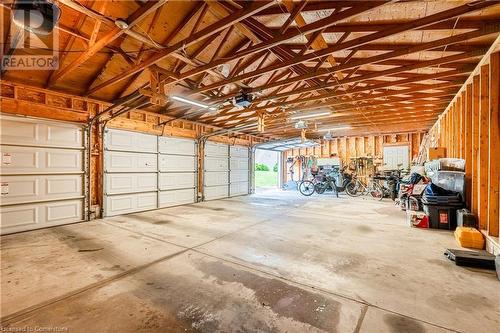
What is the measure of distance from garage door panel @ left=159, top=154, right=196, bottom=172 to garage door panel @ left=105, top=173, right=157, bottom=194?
0.49 meters

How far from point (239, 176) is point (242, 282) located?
8223mm

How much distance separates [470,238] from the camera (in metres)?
3.42

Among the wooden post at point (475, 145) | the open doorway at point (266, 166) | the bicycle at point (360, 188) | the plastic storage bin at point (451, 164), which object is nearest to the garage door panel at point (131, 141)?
the plastic storage bin at point (451, 164)

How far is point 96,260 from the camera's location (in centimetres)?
304

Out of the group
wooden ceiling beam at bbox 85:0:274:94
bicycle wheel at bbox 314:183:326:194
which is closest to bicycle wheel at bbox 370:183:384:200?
bicycle wheel at bbox 314:183:326:194

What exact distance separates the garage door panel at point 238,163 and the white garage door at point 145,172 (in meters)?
2.26

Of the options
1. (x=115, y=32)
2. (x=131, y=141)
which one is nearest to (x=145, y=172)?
(x=131, y=141)

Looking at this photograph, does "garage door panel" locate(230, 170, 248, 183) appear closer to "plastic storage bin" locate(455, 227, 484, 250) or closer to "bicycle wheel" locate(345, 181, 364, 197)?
"bicycle wheel" locate(345, 181, 364, 197)

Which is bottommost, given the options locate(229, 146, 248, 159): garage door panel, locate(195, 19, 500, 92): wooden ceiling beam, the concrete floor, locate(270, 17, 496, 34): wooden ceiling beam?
the concrete floor

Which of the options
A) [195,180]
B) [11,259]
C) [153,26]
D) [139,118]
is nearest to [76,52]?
[153,26]

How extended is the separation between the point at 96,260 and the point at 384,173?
11096mm

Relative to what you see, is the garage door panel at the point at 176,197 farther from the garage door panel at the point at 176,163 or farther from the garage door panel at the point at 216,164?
the garage door panel at the point at 216,164

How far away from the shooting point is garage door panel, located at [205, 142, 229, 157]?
8951 mm

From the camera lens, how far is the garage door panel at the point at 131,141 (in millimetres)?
5980
